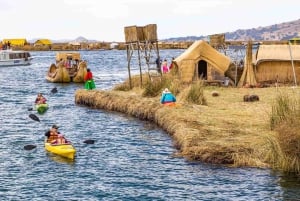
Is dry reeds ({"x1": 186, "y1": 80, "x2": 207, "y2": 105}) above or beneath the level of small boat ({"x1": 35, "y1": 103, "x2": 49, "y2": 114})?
above

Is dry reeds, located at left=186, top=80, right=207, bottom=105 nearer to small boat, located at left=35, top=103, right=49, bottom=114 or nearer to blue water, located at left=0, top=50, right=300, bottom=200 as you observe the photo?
blue water, located at left=0, top=50, right=300, bottom=200

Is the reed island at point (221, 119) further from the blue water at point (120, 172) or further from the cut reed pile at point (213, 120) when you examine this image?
the blue water at point (120, 172)

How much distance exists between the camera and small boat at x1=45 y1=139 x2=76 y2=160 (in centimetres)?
2739

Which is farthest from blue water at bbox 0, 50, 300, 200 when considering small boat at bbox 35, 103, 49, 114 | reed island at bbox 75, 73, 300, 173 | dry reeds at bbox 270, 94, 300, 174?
small boat at bbox 35, 103, 49, 114

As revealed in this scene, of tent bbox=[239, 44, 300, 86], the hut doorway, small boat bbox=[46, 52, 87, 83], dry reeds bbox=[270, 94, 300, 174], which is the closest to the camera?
dry reeds bbox=[270, 94, 300, 174]

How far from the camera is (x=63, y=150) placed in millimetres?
27641

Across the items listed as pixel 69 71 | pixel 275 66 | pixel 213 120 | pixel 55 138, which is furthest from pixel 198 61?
pixel 69 71

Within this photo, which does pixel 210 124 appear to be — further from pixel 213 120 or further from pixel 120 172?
pixel 120 172

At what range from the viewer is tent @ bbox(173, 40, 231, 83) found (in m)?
48.0

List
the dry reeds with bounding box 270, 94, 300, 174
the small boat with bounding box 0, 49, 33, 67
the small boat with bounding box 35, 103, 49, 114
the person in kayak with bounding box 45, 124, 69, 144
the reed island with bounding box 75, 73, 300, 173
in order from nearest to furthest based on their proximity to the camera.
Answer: the dry reeds with bounding box 270, 94, 300, 174
the reed island with bounding box 75, 73, 300, 173
the person in kayak with bounding box 45, 124, 69, 144
the small boat with bounding box 35, 103, 49, 114
the small boat with bounding box 0, 49, 33, 67

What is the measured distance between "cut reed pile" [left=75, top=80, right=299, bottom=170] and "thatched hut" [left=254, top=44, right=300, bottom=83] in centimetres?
424

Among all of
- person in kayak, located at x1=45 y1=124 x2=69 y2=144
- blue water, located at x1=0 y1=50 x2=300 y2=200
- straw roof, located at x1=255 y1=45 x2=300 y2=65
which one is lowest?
blue water, located at x1=0 y1=50 x2=300 y2=200

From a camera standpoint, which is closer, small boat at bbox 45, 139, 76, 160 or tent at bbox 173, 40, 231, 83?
small boat at bbox 45, 139, 76, 160

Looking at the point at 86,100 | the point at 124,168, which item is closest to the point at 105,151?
the point at 124,168
